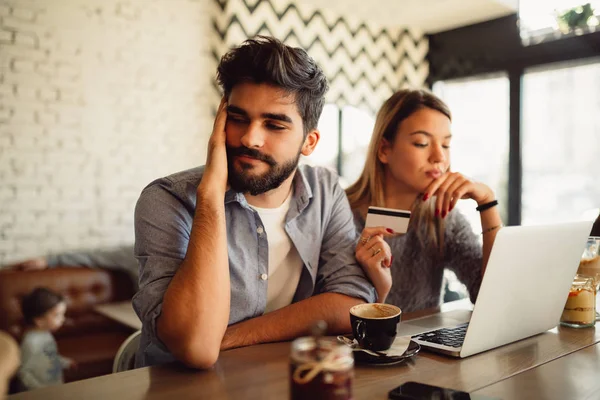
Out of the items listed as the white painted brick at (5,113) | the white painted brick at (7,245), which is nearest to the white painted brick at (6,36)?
the white painted brick at (5,113)

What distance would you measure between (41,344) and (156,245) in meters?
1.80

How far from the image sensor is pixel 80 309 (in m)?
3.23

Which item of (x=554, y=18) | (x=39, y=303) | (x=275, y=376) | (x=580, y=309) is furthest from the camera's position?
(x=554, y=18)

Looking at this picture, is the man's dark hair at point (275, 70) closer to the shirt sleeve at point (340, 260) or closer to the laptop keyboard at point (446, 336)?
the shirt sleeve at point (340, 260)

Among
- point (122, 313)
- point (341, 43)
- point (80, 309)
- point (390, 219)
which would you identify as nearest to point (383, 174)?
point (390, 219)

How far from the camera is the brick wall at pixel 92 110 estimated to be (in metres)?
3.32

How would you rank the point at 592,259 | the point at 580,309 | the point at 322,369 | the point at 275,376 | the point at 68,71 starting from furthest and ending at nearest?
the point at 68,71
the point at 592,259
the point at 580,309
the point at 275,376
the point at 322,369

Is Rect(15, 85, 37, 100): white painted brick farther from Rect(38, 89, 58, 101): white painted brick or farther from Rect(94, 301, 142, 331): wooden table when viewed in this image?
Rect(94, 301, 142, 331): wooden table

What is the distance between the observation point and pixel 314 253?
5.03 feet

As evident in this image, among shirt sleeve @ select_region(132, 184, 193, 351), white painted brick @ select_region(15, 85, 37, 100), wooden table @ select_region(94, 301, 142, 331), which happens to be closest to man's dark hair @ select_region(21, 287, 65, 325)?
wooden table @ select_region(94, 301, 142, 331)

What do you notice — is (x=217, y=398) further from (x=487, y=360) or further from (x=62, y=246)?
(x=62, y=246)

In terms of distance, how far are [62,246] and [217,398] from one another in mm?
3051

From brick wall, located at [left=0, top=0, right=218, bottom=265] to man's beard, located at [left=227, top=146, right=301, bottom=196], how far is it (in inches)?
98.6

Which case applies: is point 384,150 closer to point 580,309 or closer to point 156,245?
point 580,309
